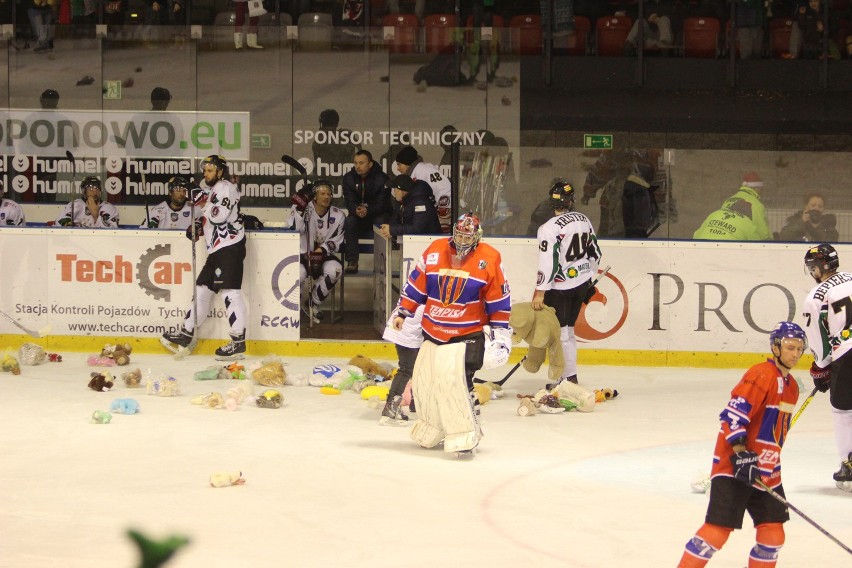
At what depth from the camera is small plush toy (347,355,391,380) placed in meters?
9.39

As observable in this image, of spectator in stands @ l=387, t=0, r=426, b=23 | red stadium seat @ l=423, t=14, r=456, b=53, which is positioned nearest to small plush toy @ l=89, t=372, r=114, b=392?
red stadium seat @ l=423, t=14, r=456, b=53

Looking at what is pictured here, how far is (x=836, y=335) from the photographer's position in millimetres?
6387

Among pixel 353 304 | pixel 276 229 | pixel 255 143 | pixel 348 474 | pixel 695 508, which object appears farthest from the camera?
pixel 255 143

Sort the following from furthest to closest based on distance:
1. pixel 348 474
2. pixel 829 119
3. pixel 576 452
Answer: pixel 829 119
pixel 576 452
pixel 348 474

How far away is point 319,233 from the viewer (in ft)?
37.4

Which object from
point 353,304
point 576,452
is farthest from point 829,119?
point 576,452

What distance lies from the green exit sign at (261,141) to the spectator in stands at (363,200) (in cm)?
161

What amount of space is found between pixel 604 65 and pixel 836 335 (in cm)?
910

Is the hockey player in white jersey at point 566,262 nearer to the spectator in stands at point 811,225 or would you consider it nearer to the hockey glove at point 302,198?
the spectator in stands at point 811,225

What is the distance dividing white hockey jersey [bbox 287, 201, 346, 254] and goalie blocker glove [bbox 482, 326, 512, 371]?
4.32m

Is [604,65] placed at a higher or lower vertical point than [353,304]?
higher

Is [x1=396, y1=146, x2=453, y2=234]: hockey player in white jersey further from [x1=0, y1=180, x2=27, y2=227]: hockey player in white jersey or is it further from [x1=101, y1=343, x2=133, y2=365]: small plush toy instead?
[x1=0, y1=180, x2=27, y2=227]: hockey player in white jersey

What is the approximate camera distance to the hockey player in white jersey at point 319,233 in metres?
11.2

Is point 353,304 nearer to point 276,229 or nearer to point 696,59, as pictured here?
point 276,229
